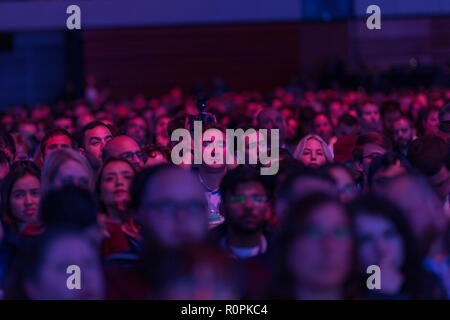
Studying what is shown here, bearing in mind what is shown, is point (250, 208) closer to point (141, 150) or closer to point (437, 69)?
point (141, 150)

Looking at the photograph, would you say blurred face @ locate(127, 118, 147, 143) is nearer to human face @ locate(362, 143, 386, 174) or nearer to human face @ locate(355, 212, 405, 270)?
human face @ locate(362, 143, 386, 174)

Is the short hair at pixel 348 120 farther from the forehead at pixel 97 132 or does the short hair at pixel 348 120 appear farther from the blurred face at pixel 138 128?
the forehead at pixel 97 132

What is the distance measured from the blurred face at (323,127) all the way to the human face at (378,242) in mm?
5746

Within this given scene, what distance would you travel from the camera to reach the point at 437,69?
22.8 metres

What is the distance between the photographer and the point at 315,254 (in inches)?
134

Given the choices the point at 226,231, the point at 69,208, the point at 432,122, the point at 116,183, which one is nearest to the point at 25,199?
the point at 116,183

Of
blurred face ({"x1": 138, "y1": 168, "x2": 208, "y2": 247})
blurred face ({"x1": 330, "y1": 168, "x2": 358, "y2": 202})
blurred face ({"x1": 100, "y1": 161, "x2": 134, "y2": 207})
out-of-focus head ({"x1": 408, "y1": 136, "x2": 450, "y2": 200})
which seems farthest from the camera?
out-of-focus head ({"x1": 408, "y1": 136, "x2": 450, "y2": 200})

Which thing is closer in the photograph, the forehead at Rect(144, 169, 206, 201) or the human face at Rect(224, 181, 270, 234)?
the forehead at Rect(144, 169, 206, 201)

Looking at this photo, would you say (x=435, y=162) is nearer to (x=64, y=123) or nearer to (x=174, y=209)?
(x=174, y=209)

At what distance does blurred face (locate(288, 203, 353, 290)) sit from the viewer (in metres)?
3.41

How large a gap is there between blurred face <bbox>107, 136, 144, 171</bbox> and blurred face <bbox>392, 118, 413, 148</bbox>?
2.91 meters

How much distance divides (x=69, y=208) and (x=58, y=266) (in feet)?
2.56

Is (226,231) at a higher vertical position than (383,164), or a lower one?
lower

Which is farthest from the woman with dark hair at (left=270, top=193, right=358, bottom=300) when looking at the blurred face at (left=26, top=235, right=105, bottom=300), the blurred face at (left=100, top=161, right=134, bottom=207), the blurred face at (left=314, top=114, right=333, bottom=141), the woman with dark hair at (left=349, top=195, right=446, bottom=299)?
the blurred face at (left=314, top=114, right=333, bottom=141)
